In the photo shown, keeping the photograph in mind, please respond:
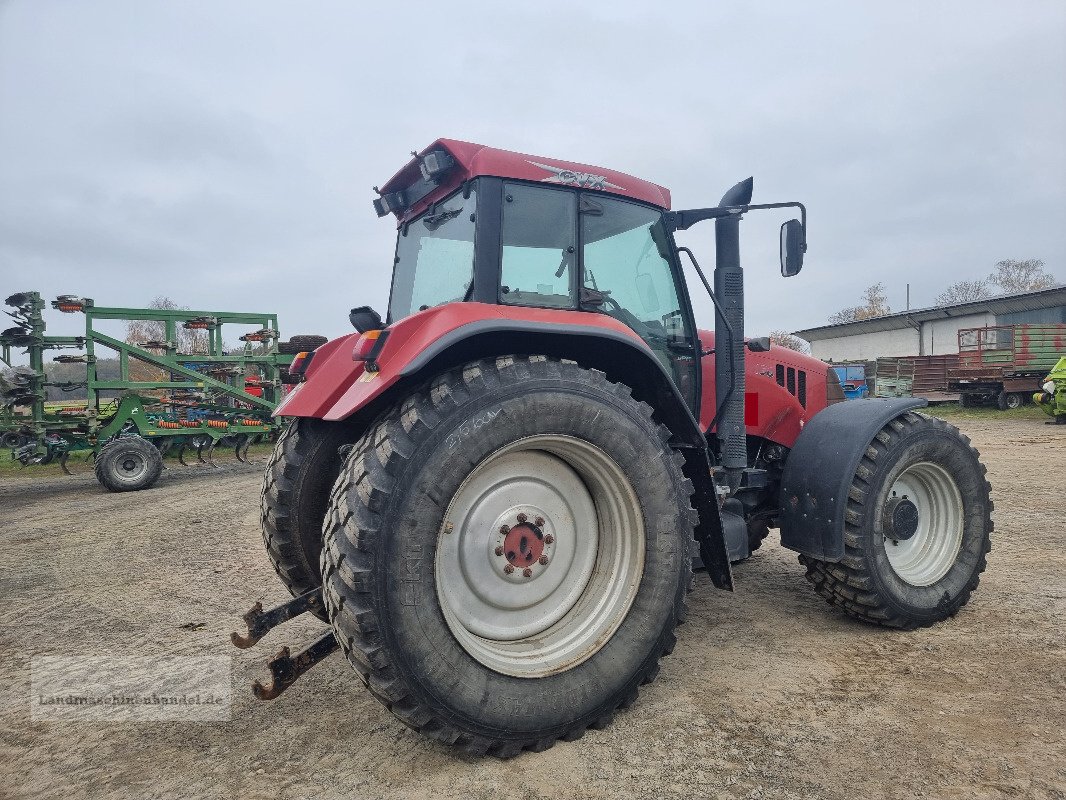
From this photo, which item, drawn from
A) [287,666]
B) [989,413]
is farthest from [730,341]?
[989,413]

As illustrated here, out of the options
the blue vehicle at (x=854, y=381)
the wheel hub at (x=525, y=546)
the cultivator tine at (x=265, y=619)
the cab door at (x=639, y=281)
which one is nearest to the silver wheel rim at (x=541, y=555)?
the wheel hub at (x=525, y=546)

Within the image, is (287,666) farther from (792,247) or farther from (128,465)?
(128,465)

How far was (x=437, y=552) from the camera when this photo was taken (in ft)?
7.20

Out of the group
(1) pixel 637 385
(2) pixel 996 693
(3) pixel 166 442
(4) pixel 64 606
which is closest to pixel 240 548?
(4) pixel 64 606

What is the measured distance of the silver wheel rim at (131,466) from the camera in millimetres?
9641

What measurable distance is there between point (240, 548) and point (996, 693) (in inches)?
207

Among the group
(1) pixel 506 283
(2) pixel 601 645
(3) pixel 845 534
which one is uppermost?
(1) pixel 506 283

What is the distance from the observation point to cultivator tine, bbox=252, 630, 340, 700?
2.24 metres

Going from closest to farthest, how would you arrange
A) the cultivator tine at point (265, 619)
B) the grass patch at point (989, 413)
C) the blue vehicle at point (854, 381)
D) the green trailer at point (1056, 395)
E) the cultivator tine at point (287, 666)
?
the cultivator tine at point (287, 666) → the cultivator tine at point (265, 619) → the green trailer at point (1056, 395) → the grass patch at point (989, 413) → the blue vehicle at point (854, 381)

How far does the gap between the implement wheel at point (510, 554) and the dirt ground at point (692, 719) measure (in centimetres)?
23

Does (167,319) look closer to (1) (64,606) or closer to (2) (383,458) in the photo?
(1) (64,606)

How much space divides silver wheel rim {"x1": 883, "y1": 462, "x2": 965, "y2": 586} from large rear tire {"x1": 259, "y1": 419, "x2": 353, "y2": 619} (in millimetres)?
2866

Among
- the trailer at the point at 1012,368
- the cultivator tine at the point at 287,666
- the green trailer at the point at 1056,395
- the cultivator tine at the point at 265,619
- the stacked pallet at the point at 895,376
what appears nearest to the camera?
the cultivator tine at the point at 287,666

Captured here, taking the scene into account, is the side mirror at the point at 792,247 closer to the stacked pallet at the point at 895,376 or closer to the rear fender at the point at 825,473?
the rear fender at the point at 825,473
